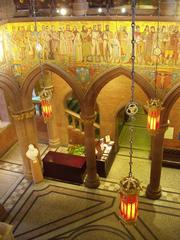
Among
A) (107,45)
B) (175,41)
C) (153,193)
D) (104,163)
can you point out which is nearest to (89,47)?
(107,45)

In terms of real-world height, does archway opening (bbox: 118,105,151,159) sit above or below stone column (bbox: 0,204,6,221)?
above

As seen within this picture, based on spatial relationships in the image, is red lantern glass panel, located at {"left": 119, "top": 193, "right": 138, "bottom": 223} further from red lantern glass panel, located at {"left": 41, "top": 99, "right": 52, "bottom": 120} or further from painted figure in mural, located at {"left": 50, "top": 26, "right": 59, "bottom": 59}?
painted figure in mural, located at {"left": 50, "top": 26, "right": 59, "bottom": 59}

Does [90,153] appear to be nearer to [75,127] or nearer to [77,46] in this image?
[75,127]

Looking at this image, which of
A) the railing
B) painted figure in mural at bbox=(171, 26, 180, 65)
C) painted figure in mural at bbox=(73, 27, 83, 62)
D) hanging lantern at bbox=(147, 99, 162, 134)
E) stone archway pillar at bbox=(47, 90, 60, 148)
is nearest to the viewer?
hanging lantern at bbox=(147, 99, 162, 134)

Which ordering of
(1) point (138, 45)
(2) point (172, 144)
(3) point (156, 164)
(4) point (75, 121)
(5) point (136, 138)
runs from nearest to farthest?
(1) point (138, 45) → (3) point (156, 164) → (2) point (172, 144) → (4) point (75, 121) → (5) point (136, 138)

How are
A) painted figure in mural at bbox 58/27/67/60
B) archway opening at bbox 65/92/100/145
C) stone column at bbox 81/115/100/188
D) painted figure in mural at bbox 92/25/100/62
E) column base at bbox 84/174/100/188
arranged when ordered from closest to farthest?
1. painted figure in mural at bbox 92/25/100/62
2. painted figure in mural at bbox 58/27/67/60
3. stone column at bbox 81/115/100/188
4. column base at bbox 84/174/100/188
5. archway opening at bbox 65/92/100/145

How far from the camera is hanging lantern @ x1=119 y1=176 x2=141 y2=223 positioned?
6.23 meters

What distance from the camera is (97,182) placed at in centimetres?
1220

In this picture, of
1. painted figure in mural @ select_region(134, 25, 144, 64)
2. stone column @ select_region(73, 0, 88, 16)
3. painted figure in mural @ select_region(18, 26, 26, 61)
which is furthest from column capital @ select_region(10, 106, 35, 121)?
painted figure in mural @ select_region(134, 25, 144, 64)

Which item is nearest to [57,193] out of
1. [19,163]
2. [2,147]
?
[19,163]

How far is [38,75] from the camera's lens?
10969 millimetres

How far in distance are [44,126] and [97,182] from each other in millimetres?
4608

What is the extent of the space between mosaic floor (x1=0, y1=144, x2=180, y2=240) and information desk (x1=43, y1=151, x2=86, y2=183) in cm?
33

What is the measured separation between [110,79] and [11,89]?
12.0 ft
